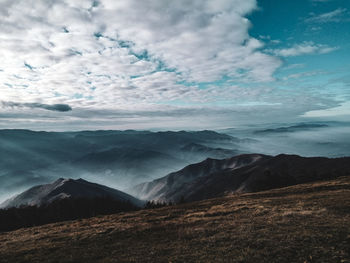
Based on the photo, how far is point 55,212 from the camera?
285ft

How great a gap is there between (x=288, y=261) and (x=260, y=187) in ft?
314

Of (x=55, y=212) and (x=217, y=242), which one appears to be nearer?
(x=217, y=242)

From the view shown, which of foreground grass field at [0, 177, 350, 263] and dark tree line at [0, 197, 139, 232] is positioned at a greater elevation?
foreground grass field at [0, 177, 350, 263]

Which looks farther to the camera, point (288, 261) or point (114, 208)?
point (114, 208)

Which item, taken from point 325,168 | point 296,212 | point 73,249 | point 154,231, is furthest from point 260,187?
point 325,168

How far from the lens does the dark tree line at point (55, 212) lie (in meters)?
72.8

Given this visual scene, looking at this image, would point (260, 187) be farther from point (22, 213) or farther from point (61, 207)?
point (22, 213)

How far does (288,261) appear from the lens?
14.3 meters

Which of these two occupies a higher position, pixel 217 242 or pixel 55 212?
pixel 217 242

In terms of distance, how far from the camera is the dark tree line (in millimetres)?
72750

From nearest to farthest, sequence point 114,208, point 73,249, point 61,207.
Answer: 1. point 73,249
2. point 61,207
3. point 114,208

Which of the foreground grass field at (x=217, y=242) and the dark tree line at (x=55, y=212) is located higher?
the foreground grass field at (x=217, y=242)

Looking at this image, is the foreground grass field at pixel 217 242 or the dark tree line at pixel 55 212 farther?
the dark tree line at pixel 55 212

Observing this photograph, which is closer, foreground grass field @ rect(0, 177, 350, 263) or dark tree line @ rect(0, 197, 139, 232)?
foreground grass field @ rect(0, 177, 350, 263)
